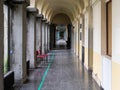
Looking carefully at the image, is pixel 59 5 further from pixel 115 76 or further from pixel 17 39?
pixel 115 76

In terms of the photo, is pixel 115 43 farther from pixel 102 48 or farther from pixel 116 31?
pixel 102 48

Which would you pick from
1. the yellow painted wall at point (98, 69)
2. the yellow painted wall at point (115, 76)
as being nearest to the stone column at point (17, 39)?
the yellow painted wall at point (98, 69)

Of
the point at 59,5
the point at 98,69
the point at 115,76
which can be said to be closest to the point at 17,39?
the point at 98,69

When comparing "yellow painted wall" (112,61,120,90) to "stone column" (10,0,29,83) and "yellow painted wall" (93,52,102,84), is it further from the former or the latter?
"stone column" (10,0,29,83)

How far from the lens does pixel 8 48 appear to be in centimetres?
799

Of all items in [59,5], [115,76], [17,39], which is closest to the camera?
[115,76]

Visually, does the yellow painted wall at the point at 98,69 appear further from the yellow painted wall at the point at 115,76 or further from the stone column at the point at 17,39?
the stone column at the point at 17,39

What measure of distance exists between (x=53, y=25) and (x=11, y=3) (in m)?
23.9

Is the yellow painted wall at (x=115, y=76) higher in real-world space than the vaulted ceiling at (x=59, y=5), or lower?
lower

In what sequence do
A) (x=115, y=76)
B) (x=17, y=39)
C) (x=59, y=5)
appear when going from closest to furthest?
(x=115, y=76), (x=17, y=39), (x=59, y=5)

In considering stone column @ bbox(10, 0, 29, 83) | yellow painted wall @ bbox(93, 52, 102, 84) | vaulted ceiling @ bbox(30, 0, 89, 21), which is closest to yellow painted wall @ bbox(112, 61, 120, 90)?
yellow painted wall @ bbox(93, 52, 102, 84)

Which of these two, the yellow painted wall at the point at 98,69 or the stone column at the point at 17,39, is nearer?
the yellow painted wall at the point at 98,69

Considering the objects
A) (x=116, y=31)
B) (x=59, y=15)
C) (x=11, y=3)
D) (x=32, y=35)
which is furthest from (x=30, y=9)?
(x=59, y=15)

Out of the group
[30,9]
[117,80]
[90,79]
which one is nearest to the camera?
[117,80]
